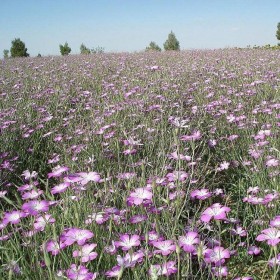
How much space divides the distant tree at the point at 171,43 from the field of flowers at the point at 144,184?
16.4 metres

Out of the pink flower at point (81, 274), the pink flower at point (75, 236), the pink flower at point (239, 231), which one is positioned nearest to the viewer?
the pink flower at point (81, 274)

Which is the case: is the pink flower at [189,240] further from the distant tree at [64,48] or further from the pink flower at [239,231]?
the distant tree at [64,48]

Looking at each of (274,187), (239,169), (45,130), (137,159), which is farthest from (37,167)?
(274,187)

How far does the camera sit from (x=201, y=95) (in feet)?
13.7

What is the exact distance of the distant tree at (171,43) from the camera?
22000 mm

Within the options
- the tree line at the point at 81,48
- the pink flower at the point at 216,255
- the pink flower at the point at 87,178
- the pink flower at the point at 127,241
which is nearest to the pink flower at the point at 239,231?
the pink flower at the point at 216,255

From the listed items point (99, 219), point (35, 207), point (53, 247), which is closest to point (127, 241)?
point (99, 219)

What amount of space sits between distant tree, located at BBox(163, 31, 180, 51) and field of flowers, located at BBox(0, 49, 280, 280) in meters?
16.4

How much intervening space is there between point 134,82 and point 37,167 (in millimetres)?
2221

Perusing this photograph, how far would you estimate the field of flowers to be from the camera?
1.38 m

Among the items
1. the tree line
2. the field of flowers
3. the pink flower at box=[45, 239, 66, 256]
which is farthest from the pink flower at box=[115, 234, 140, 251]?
the tree line

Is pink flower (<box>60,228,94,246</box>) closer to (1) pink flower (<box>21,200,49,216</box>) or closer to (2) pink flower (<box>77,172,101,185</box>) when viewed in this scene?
(1) pink flower (<box>21,200,49,216</box>)

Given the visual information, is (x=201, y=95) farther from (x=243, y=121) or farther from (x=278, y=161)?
(x=278, y=161)

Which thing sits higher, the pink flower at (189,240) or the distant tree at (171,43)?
the distant tree at (171,43)
